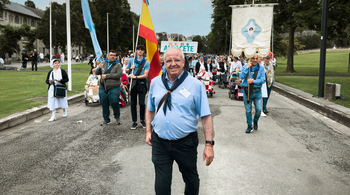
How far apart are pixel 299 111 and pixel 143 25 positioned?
691 cm

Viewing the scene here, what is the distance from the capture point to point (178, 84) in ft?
10.4

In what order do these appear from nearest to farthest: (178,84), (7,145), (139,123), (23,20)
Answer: (178,84), (7,145), (139,123), (23,20)

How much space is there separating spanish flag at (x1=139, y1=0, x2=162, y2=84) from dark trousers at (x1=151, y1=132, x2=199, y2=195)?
2474 mm

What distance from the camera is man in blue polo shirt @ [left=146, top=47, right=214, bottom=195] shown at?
3152mm

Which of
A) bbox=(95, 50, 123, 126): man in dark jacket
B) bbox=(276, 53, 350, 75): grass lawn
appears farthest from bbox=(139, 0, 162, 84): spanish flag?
bbox=(276, 53, 350, 75): grass lawn

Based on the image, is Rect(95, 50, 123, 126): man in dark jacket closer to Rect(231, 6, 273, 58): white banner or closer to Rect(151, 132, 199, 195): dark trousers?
Rect(151, 132, 199, 195): dark trousers

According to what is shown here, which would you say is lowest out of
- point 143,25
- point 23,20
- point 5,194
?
point 5,194

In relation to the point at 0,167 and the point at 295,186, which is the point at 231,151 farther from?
the point at 0,167

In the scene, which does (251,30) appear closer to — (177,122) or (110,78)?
(110,78)

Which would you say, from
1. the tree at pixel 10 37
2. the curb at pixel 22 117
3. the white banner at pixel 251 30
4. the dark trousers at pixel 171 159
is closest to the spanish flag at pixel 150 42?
the dark trousers at pixel 171 159

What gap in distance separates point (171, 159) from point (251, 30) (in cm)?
1501

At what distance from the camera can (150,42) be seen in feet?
19.3

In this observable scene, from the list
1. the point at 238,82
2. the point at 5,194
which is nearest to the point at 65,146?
the point at 5,194

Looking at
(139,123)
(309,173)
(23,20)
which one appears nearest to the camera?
(309,173)
